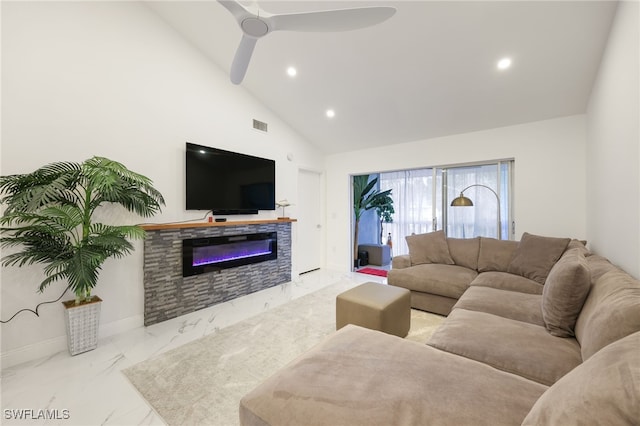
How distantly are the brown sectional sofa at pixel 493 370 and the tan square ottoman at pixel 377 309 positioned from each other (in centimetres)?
56

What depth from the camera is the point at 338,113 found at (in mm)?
4184

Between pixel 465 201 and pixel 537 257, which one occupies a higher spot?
pixel 465 201

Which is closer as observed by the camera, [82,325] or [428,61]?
[82,325]

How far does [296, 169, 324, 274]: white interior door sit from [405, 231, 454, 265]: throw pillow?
2181mm

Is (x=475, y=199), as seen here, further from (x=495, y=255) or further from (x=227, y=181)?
A: (x=227, y=181)

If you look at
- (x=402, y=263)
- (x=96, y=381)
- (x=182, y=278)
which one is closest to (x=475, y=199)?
(x=402, y=263)

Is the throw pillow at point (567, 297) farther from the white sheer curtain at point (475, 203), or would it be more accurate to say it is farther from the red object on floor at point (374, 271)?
the red object on floor at point (374, 271)

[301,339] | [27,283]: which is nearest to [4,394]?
[27,283]

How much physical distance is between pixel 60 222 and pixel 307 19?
2.54m

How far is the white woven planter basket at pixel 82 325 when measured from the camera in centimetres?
229

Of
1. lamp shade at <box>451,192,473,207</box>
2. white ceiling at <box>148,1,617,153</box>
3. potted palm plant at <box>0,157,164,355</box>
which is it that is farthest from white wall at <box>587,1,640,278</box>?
potted palm plant at <box>0,157,164,355</box>

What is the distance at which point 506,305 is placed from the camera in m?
2.16

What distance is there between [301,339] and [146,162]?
2667 mm

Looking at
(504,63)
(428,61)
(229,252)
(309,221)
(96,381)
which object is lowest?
(96,381)
